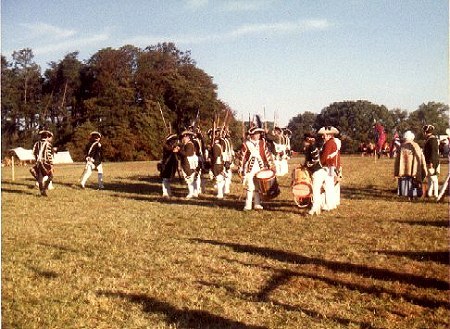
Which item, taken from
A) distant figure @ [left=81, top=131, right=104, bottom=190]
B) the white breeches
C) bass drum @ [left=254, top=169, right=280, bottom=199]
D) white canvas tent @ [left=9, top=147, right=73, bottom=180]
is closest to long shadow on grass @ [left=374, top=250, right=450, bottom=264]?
the white breeches

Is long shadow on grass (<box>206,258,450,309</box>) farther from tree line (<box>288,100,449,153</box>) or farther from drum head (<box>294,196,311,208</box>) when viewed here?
tree line (<box>288,100,449,153</box>)

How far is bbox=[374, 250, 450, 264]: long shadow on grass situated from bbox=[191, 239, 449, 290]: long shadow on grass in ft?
3.15

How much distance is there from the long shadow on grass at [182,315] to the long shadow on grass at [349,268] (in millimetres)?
2430

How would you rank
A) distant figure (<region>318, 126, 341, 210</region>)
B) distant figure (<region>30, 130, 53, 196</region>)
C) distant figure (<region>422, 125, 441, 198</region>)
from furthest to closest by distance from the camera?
1. distant figure (<region>30, 130, 53, 196</region>)
2. distant figure (<region>422, 125, 441, 198</region>)
3. distant figure (<region>318, 126, 341, 210</region>)

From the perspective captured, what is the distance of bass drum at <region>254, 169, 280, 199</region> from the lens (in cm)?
1225

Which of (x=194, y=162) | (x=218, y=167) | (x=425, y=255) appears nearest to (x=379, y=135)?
(x=218, y=167)

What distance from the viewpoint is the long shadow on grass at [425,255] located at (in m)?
7.69

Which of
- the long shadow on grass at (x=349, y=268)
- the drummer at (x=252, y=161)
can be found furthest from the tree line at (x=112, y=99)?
the long shadow on grass at (x=349, y=268)

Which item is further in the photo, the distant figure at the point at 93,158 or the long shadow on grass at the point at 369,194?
the distant figure at the point at 93,158

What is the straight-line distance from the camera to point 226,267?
24.3 feet

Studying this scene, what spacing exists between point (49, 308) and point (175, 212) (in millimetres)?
7093

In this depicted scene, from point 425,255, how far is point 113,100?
54.3 metres

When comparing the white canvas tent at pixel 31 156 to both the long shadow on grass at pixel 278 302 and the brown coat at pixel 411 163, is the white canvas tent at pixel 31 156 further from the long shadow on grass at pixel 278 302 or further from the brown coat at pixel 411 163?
the long shadow on grass at pixel 278 302

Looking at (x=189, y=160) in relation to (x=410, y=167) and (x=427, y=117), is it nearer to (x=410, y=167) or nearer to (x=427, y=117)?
(x=410, y=167)
